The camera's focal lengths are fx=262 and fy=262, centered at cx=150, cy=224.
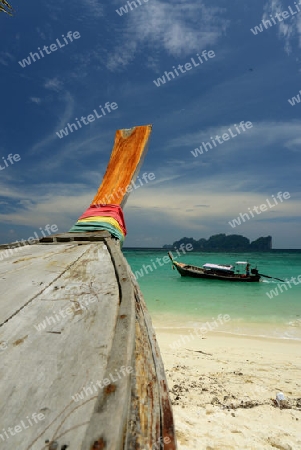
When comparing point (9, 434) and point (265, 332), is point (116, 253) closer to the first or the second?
point (9, 434)

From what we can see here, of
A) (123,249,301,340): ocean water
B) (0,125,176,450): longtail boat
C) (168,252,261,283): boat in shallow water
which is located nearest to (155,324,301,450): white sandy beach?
(123,249,301,340): ocean water

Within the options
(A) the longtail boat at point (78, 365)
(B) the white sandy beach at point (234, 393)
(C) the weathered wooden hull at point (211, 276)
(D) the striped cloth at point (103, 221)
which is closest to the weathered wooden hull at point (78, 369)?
(A) the longtail boat at point (78, 365)

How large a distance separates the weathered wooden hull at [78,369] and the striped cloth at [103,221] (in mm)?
1840

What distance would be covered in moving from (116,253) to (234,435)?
2675mm

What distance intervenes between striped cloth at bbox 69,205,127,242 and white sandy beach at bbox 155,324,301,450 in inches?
105

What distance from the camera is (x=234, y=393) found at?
4285 mm

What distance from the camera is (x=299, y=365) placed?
18.9 ft

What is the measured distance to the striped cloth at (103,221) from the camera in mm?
3818

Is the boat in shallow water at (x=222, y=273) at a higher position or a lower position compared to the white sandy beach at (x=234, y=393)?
lower

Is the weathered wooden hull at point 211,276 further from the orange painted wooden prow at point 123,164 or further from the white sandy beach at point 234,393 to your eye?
the orange painted wooden prow at point 123,164

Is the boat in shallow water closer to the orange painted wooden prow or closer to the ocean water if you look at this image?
the ocean water

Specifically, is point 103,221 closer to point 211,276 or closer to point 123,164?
point 123,164

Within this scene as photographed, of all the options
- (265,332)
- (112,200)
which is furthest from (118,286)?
(265,332)

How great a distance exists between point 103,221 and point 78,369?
9.61 feet
